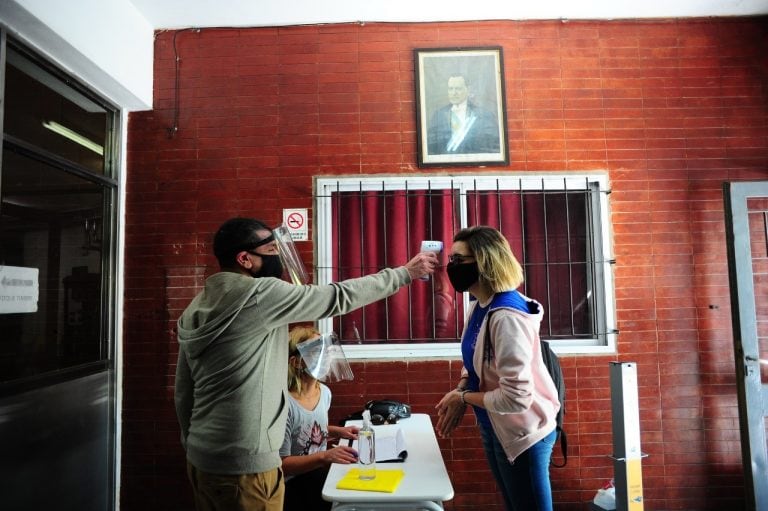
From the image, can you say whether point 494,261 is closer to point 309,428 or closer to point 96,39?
point 309,428

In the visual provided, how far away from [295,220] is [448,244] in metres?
1.08

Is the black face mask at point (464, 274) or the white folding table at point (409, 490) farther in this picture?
the black face mask at point (464, 274)

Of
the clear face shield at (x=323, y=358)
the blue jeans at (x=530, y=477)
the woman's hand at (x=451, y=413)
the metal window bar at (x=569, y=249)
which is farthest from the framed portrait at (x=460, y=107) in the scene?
the blue jeans at (x=530, y=477)

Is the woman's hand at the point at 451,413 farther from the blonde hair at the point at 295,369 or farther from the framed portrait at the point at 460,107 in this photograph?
the framed portrait at the point at 460,107

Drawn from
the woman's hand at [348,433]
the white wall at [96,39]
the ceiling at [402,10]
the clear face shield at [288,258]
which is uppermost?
the ceiling at [402,10]

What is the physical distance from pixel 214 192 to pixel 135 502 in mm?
2156

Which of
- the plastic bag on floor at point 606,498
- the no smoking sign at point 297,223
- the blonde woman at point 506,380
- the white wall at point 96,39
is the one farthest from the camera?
the no smoking sign at point 297,223

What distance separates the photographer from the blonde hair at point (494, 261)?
6.54ft

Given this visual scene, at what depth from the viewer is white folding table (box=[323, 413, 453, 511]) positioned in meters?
1.66

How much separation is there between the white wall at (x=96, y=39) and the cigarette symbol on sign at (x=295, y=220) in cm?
129

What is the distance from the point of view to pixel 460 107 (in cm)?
346

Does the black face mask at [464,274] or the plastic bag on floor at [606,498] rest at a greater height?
the black face mask at [464,274]

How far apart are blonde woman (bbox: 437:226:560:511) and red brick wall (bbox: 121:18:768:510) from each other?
1316 millimetres

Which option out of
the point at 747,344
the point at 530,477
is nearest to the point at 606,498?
the point at 747,344
